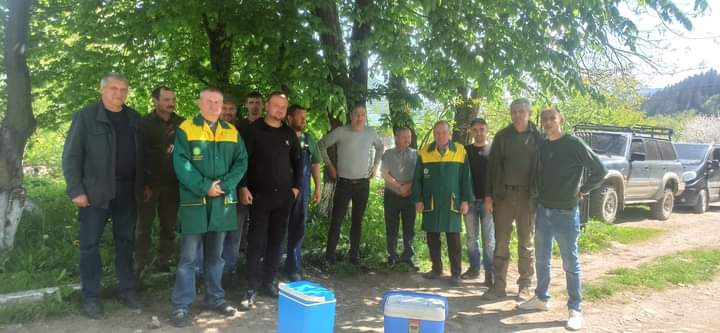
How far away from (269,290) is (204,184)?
1.52 metres

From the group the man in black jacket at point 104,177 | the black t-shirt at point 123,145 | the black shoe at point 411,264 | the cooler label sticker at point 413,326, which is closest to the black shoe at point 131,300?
the man in black jacket at point 104,177

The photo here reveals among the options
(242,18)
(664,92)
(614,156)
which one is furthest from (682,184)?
(664,92)

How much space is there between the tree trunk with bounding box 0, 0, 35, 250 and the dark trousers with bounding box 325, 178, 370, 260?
358 centimetres

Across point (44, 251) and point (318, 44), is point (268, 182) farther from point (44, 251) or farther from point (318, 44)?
point (44, 251)

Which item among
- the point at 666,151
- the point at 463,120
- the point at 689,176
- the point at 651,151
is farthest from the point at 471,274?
the point at 689,176

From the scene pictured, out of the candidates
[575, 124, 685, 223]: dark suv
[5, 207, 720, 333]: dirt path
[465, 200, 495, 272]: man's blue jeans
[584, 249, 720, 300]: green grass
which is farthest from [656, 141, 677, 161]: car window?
[465, 200, 495, 272]: man's blue jeans

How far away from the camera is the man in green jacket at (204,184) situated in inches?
164

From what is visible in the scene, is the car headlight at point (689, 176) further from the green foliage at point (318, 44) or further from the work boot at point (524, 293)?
the work boot at point (524, 293)

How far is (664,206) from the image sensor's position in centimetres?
1250

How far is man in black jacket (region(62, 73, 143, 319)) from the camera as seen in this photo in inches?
163

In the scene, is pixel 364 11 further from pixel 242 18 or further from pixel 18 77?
pixel 18 77

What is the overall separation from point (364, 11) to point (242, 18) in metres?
1.61

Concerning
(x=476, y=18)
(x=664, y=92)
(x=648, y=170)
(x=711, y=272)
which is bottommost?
(x=711, y=272)

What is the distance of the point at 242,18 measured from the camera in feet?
20.7
